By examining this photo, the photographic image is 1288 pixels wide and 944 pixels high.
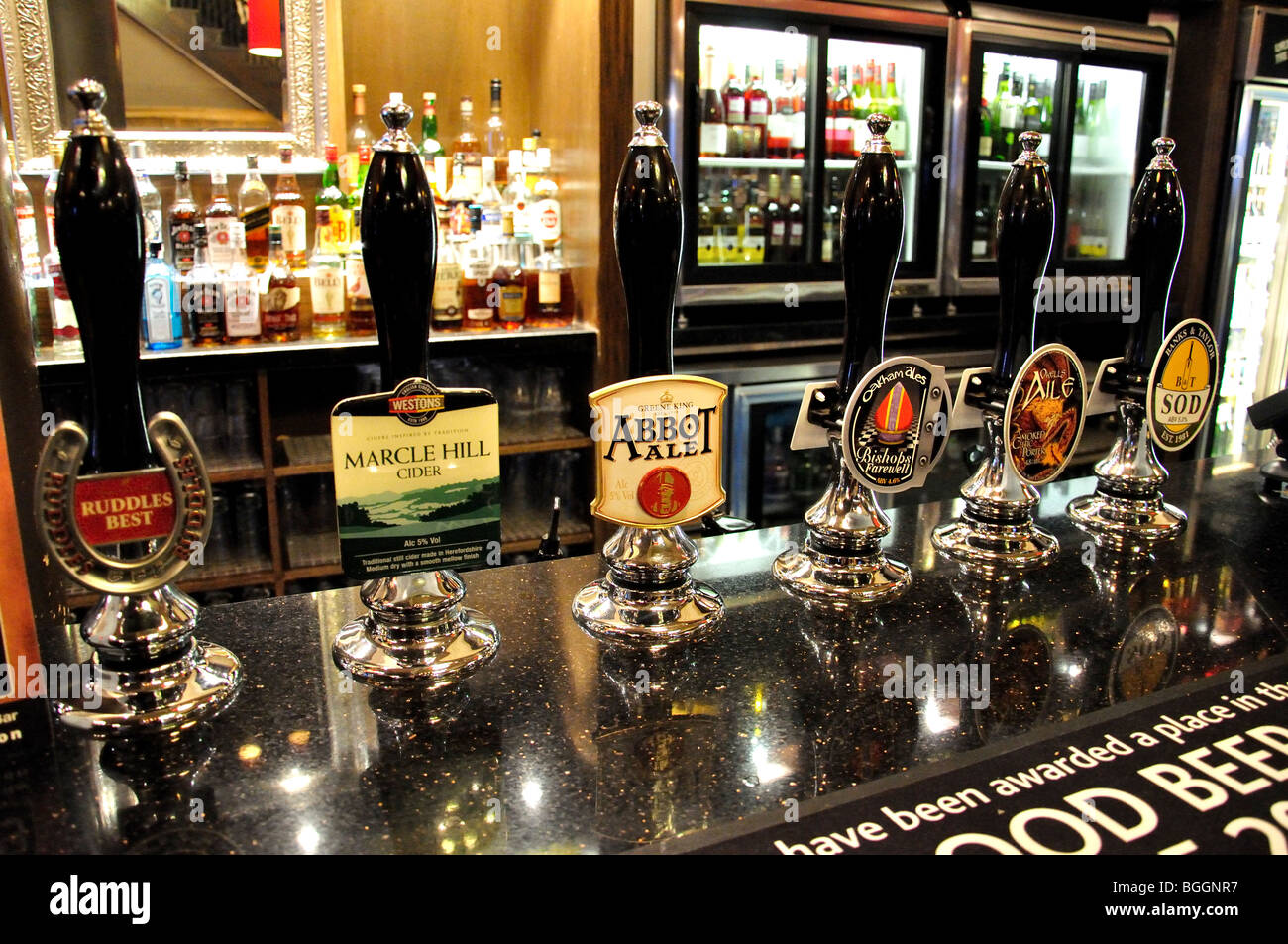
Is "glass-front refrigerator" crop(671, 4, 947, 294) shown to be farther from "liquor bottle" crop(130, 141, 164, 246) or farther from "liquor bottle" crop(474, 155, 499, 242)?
"liquor bottle" crop(130, 141, 164, 246)

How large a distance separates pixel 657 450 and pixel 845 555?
0.27 m

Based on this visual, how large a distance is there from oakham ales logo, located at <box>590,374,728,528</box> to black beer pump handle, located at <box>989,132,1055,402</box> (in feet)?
1.24

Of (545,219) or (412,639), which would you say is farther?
(545,219)

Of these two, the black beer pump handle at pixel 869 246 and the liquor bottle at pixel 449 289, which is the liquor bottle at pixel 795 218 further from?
the black beer pump handle at pixel 869 246

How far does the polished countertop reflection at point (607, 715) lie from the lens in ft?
2.14

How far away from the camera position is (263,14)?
2.81 metres

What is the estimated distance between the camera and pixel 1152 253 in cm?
122

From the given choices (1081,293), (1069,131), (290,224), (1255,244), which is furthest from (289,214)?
(1255,244)

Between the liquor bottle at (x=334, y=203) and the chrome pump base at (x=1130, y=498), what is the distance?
7.24 ft

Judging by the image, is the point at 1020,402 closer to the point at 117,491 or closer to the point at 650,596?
A: the point at 650,596

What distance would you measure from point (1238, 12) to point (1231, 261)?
91 cm
